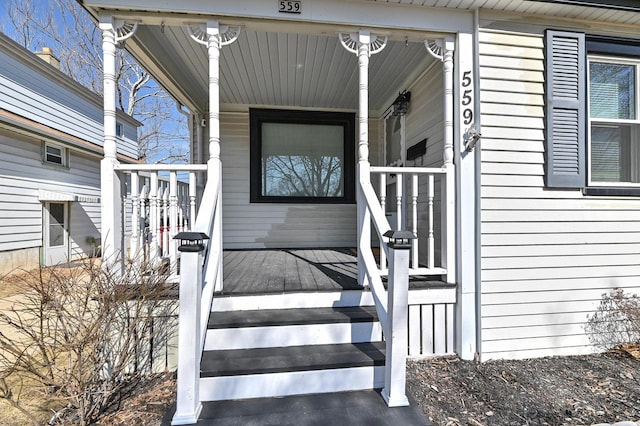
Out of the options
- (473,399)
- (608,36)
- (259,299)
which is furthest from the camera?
(608,36)

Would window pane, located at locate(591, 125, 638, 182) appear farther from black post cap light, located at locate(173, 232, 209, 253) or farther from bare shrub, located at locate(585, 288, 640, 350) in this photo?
black post cap light, located at locate(173, 232, 209, 253)

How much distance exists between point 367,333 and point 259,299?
A: 0.89 meters

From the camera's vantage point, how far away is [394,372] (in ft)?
6.14

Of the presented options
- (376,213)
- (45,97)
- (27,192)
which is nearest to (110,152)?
(376,213)

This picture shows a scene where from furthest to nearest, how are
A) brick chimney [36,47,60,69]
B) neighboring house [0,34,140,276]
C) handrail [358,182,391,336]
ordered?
1. brick chimney [36,47,60,69]
2. neighboring house [0,34,140,276]
3. handrail [358,182,391,336]

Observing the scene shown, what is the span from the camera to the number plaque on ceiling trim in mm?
2459

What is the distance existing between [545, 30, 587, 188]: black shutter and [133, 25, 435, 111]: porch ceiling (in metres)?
1.11

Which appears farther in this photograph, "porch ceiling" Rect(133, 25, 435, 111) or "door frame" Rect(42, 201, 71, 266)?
"door frame" Rect(42, 201, 71, 266)

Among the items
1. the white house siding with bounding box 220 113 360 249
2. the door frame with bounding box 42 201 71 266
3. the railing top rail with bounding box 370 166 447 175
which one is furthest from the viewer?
the door frame with bounding box 42 201 71 266

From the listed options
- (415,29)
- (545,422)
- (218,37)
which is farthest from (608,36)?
(218,37)

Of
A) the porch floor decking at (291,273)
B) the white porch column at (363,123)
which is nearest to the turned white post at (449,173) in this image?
the porch floor decking at (291,273)

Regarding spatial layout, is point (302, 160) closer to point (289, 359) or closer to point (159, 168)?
point (159, 168)

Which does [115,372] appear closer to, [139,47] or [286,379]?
[286,379]

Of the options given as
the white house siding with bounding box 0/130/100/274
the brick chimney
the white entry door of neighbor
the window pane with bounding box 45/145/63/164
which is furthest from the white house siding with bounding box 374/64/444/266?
the brick chimney
